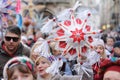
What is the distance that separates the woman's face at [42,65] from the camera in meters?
5.40

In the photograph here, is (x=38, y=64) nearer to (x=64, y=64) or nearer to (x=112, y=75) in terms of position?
(x=64, y=64)

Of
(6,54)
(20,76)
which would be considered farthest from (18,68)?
(6,54)

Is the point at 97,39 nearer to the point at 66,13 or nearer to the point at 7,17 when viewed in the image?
the point at 66,13

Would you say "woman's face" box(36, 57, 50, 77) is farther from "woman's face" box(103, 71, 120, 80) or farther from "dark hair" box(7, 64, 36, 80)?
"woman's face" box(103, 71, 120, 80)

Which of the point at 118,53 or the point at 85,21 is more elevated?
the point at 85,21

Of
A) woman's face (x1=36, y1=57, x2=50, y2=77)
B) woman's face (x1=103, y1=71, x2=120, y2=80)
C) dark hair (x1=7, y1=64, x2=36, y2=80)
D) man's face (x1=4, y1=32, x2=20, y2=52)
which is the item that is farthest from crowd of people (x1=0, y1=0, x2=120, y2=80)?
woman's face (x1=103, y1=71, x2=120, y2=80)

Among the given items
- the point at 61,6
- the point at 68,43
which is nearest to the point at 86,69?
the point at 68,43

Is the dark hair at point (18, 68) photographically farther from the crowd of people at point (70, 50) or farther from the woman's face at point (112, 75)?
the crowd of people at point (70, 50)

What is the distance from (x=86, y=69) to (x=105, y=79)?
1.74 meters

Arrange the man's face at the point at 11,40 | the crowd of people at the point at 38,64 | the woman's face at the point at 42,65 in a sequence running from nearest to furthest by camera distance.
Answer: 1. the crowd of people at the point at 38,64
2. the woman's face at the point at 42,65
3. the man's face at the point at 11,40

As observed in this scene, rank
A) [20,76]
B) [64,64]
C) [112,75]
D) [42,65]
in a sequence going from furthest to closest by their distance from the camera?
[64,64] → [42,65] → [20,76] → [112,75]

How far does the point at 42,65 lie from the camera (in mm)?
5645

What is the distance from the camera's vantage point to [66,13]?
5.93 meters

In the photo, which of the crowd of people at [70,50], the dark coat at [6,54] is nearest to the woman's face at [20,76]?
the crowd of people at [70,50]
